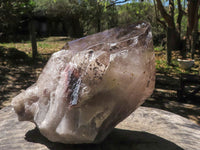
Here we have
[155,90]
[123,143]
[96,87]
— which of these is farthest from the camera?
[155,90]

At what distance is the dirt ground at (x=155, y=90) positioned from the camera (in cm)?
412

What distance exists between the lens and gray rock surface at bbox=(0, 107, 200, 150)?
151 centimetres

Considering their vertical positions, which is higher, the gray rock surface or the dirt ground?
the gray rock surface

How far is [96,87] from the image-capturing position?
131 centimetres

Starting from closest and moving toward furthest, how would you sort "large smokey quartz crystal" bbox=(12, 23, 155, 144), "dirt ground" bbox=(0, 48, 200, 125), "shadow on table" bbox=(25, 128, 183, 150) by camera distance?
"large smokey quartz crystal" bbox=(12, 23, 155, 144)
"shadow on table" bbox=(25, 128, 183, 150)
"dirt ground" bbox=(0, 48, 200, 125)

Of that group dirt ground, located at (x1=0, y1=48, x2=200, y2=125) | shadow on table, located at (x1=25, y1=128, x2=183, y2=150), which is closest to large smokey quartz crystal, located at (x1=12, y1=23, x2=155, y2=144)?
shadow on table, located at (x1=25, y1=128, x2=183, y2=150)

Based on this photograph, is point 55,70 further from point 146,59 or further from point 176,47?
point 176,47

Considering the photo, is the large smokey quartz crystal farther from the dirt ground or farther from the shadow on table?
the dirt ground

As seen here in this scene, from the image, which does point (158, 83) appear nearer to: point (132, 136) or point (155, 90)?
point (155, 90)

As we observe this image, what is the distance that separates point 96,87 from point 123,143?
1.69 ft

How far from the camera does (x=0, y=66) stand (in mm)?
6691

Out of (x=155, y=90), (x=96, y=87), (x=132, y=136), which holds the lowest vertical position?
(x=155, y=90)

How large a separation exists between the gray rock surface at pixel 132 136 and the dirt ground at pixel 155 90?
193cm

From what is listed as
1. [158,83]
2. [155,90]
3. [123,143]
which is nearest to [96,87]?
[123,143]
